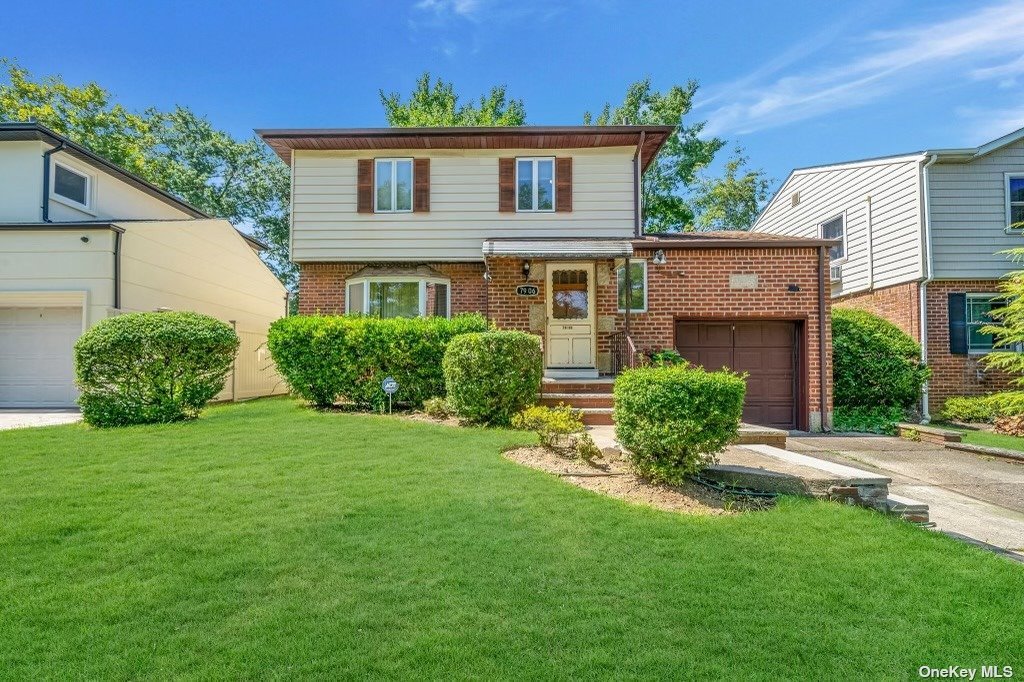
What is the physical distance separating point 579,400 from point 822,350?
577 cm

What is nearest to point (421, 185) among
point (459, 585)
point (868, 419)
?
point (459, 585)

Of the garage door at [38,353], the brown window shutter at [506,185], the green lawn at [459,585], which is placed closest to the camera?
the green lawn at [459,585]

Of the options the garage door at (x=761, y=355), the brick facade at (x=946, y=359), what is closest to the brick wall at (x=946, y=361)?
the brick facade at (x=946, y=359)

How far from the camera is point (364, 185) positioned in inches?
452

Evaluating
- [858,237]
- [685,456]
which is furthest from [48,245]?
[858,237]

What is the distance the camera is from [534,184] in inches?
455

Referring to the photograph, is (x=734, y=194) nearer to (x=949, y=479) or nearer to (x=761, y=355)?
(x=761, y=355)

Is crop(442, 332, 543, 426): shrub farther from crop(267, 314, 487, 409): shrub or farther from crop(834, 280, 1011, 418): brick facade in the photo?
crop(834, 280, 1011, 418): brick facade

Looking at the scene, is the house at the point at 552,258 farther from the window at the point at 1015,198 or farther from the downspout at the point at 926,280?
the window at the point at 1015,198

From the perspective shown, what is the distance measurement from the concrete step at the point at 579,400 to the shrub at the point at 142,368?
5947 mm

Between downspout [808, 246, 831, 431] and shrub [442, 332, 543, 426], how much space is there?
6818 millimetres

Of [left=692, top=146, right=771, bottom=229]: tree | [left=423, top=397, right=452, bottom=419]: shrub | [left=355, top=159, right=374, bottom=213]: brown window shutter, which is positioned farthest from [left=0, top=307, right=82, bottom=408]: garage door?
[left=692, top=146, right=771, bottom=229]: tree

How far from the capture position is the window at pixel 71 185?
1256cm

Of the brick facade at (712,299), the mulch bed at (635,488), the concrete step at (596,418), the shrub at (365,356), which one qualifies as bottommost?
the mulch bed at (635,488)
